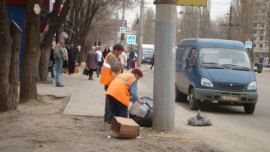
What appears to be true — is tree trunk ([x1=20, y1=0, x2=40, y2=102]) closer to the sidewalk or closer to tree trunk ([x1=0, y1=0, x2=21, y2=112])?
the sidewalk

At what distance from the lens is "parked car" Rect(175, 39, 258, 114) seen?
45.7ft

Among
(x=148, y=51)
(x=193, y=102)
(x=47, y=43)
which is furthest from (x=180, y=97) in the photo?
(x=148, y=51)

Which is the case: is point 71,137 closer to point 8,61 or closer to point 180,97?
point 8,61

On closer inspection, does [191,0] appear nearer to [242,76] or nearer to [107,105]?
[107,105]

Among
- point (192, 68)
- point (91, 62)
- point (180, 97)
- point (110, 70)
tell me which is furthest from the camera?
point (91, 62)

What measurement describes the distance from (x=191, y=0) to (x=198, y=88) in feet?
15.3

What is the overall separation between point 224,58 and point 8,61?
686cm

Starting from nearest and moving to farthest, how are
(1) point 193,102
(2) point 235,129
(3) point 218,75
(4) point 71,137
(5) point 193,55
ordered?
1. (4) point 71,137
2. (2) point 235,129
3. (3) point 218,75
4. (1) point 193,102
5. (5) point 193,55

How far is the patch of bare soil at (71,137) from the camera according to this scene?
7.32 metres

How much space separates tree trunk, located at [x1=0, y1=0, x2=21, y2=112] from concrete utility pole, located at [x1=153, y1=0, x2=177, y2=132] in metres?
3.13

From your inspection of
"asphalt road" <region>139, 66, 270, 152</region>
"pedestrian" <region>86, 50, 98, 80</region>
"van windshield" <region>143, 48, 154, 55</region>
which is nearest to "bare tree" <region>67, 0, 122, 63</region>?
"pedestrian" <region>86, 50, 98, 80</region>

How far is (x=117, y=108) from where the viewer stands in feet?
30.3

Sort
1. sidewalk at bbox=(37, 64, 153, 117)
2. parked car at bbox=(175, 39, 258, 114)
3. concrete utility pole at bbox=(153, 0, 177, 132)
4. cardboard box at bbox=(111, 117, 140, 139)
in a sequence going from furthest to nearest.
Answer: parked car at bbox=(175, 39, 258, 114) < sidewalk at bbox=(37, 64, 153, 117) < concrete utility pole at bbox=(153, 0, 177, 132) < cardboard box at bbox=(111, 117, 140, 139)

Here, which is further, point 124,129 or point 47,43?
point 47,43
